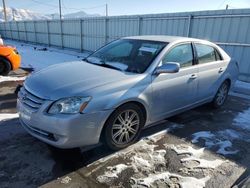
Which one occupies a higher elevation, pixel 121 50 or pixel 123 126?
pixel 121 50

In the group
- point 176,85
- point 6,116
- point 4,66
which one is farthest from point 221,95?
point 4,66

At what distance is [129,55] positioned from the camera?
13.1ft

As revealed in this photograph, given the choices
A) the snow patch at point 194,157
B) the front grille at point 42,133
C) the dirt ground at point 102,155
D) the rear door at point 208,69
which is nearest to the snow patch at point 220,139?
the dirt ground at point 102,155

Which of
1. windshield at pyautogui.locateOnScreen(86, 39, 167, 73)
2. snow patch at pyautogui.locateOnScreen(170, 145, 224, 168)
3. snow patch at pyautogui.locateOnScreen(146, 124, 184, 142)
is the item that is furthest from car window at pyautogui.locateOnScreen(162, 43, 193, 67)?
snow patch at pyautogui.locateOnScreen(170, 145, 224, 168)

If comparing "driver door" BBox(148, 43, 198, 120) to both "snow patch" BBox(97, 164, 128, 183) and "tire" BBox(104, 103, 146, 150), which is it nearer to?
"tire" BBox(104, 103, 146, 150)

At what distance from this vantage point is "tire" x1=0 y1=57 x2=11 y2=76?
295 inches

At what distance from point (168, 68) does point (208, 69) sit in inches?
59.5

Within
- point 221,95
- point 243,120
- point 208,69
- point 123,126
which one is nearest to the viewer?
point 123,126

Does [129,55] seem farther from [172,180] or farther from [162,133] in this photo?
[172,180]

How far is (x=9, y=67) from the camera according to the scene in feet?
25.1

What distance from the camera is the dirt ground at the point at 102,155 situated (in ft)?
9.21

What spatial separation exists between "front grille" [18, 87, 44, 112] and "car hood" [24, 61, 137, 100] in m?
0.05

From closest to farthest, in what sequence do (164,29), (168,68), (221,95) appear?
(168,68) → (221,95) → (164,29)

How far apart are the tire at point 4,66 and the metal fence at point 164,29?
630cm
